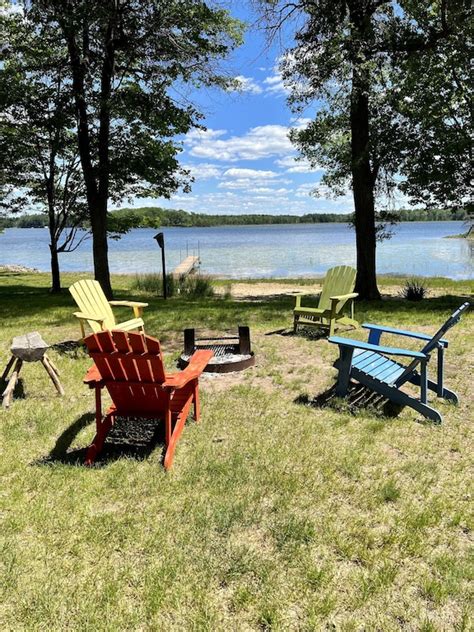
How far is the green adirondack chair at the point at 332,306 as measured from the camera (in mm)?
6582

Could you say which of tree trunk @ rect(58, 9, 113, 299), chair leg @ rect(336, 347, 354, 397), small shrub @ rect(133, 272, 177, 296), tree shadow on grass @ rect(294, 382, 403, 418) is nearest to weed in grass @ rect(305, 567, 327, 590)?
tree shadow on grass @ rect(294, 382, 403, 418)

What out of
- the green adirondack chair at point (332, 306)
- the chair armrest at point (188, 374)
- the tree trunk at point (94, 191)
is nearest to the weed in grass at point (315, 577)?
the chair armrest at point (188, 374)

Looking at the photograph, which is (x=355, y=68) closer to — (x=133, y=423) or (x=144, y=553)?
(x=133, y=423)

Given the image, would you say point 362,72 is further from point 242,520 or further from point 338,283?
point 242,520

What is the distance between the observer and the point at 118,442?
3496 millimetres

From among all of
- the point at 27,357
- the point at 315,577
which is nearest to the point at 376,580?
the point at 315,577

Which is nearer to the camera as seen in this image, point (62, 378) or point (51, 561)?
point (51, 561)

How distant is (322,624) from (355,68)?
32.5 feet

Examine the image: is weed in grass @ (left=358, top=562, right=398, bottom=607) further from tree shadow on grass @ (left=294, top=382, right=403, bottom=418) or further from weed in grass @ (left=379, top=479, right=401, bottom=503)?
tree shadow on grass @ (left=294, top=382, right=403, bottom=418)

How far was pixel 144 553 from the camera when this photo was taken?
2.24 m

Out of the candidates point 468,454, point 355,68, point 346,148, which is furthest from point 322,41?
point 468,454

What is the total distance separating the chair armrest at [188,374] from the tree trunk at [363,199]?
8.01 m

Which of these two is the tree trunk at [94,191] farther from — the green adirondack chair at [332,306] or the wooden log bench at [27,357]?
the wooden log bench at [27,357]

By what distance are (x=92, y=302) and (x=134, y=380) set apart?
2.65 metres
